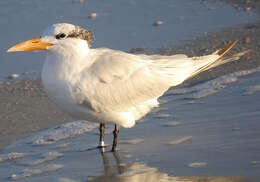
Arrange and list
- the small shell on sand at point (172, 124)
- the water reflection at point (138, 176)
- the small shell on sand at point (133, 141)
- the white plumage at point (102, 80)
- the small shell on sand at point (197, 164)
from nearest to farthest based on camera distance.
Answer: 1. the water reflection at point (138, 176)
2. the small shell on sand at point (197, 164)
3. the white plumage at point (102, 80)
4. the small shell on sand at point (133, 141)
5. the small shell on sand at point (172, 124)

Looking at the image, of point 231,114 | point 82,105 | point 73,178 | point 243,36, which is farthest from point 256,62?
point 73,178

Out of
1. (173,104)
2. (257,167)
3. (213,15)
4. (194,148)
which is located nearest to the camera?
(257,167)

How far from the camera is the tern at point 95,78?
4527 millimetres

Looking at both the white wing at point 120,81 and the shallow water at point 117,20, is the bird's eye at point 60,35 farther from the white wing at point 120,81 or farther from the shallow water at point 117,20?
the shallow water at point 117,20

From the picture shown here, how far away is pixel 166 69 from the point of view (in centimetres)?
512

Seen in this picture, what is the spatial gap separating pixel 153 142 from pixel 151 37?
327 cm

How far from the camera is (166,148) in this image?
15.0ft

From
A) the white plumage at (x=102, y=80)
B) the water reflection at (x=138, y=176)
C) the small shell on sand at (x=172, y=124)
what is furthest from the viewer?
the small shell on sand at (x=172, y=124)

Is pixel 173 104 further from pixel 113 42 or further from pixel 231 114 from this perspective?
pixel 113 42

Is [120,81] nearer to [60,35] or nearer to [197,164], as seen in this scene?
[60,35]

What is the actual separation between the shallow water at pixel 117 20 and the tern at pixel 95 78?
91.4 inches

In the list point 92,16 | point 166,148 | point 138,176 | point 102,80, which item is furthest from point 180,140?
point 92,16

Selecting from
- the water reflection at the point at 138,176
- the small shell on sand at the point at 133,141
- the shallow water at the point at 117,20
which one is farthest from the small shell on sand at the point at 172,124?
the shallow water at the point at 117,20

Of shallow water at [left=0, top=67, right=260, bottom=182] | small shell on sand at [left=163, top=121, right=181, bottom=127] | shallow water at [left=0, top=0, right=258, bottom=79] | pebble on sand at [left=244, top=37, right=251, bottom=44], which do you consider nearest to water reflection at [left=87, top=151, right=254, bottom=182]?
shallow water at [left=0, top=67, right=260, bottom=182]
